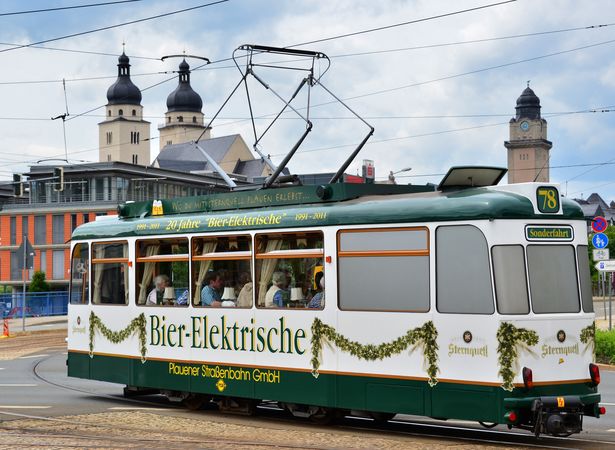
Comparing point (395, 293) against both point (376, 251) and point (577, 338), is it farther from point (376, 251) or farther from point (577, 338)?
point (577, 338)

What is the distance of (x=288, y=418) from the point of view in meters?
15.4

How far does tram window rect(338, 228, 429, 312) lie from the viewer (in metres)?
13.0

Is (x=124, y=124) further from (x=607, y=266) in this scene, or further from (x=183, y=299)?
(x=183, y=299)

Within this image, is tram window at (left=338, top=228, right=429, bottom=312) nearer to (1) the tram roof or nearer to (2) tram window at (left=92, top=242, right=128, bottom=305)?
(1) the tram roof

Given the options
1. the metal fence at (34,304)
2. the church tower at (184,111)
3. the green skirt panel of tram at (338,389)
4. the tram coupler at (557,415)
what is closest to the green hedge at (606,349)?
the green skirt panel of tram at (338,389)

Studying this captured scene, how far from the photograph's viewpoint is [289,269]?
577 inches

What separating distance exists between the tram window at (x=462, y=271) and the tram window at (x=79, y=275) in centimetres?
781

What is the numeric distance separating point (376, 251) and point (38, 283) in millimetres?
73305

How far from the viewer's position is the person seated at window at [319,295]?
1412cm

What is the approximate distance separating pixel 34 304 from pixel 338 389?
146ft

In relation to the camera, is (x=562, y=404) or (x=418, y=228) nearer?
(x=562, y=404)

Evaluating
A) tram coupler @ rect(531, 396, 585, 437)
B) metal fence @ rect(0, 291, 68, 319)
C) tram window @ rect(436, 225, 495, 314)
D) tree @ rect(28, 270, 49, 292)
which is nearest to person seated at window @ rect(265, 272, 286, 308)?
tram window @ rect(436, 225, 495, 314)

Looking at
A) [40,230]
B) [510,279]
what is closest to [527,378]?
[510,279]

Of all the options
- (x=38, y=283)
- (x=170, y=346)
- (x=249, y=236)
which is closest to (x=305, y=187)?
(x=249, y=236)
